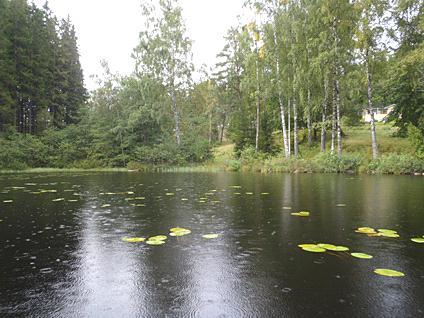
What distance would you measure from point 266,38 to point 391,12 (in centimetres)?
666

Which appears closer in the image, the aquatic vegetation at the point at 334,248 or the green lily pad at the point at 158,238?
the aquatic vegetation at the point at 334,248

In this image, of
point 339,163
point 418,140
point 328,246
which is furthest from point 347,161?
point 328,246

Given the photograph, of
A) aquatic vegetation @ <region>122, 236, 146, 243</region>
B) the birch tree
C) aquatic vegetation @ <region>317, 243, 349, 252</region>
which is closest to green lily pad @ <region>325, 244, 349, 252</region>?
aquatic vegetation @ <region>317, 243, 349, 252</region>

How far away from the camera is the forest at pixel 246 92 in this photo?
672 inches

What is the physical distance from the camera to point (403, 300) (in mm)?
2283

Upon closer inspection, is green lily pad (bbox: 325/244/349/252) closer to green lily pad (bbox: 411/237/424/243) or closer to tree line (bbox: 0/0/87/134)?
green lily pad (bbox: 411/237/424/243)

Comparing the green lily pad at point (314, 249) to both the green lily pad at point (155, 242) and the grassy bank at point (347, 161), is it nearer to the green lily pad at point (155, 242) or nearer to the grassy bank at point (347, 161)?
the green lily pad at point (155, 242)

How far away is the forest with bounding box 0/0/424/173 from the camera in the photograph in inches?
672

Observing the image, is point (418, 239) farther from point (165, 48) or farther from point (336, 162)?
point (165, 48)

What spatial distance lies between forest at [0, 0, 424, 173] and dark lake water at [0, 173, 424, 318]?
12.9m

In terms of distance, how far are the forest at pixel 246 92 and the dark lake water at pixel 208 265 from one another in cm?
1294

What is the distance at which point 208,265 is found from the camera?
3.11 metres

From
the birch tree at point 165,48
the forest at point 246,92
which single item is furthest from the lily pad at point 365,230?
the birch tree at point 165,48

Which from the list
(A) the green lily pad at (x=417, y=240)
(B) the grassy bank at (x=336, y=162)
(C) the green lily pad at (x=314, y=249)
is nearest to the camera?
(C) the green lily pad at (x=314, y=249)
